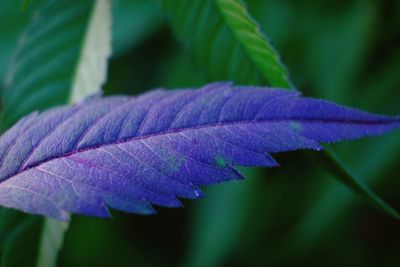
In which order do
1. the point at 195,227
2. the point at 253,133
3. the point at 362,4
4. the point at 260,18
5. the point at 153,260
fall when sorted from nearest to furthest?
1. the point at 253,133
2. the point at 260,18
3. the point at 362,4
4. the point at 195,227
5. the point at 153,260

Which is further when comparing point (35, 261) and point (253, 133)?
point (35, 261)

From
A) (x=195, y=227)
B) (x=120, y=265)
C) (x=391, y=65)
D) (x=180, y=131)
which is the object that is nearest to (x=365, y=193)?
(x=180, y=131)

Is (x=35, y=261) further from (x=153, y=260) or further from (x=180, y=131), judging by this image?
(x=153, y=260)

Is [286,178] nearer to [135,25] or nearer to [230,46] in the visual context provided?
[135,25]

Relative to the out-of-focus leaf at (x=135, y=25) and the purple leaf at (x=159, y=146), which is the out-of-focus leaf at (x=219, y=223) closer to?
the out-of-focus leaf at (x=135, y=25)

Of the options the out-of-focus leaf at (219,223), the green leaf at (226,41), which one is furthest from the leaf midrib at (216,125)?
the out-of-focus leaf at (219,223)
